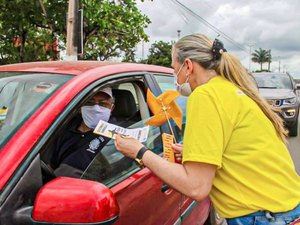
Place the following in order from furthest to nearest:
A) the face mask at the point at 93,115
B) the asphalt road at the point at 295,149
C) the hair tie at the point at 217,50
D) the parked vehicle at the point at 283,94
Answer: the parked vehicle at the point at 283,94 < the asphalt road at the point at 295,149 < the face mask at the point at 93,115 < the hair tie at the point at 217,50

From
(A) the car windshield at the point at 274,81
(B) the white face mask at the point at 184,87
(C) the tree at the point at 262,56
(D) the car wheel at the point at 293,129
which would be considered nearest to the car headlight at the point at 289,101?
(D) the car wheel at the point at 293,129

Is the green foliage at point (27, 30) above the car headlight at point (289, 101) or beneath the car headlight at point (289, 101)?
above

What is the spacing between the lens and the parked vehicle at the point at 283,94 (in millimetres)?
9461

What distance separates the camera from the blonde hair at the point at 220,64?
6.09ft

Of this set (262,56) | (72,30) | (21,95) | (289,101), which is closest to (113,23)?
(72,30)

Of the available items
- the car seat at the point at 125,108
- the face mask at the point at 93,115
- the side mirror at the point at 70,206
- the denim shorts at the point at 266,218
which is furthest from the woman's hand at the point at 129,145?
the car seat at the point at 125,108

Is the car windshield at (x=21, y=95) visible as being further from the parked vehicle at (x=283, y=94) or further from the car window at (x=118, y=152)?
the parked vehicle at (x=283, y=94)

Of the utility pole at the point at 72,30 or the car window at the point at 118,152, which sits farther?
the utility pole at the point at 72,30

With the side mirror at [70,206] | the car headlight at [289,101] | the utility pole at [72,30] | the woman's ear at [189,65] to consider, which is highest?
the utility pole at [72,30]

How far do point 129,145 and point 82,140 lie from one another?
800 millimetres

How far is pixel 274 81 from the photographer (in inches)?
432

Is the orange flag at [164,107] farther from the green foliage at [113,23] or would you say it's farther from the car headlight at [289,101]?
the green foliage at [113,23]

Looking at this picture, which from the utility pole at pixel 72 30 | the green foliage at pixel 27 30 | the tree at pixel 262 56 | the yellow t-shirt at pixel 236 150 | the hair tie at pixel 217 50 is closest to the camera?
the yellow t-shirt at pixel 236 150

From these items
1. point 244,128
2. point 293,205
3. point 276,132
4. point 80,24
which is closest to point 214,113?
point 244,128
